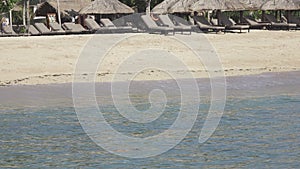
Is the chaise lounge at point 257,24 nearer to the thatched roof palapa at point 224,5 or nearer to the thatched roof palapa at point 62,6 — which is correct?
the thatched roof palapa at point 224,5

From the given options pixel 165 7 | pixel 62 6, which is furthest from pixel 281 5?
pixel 62 6

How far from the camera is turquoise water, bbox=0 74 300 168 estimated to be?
8.57 m

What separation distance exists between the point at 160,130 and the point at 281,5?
804 inches

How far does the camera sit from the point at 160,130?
34.9ft

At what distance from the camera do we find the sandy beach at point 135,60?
51.9 ft

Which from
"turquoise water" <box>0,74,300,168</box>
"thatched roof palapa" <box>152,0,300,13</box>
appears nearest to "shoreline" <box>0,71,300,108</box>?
"turquoise water" <box>0,74,300,168</box>

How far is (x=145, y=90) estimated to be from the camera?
14555 millimetres

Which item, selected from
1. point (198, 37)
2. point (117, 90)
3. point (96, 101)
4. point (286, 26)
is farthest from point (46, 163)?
point (286, 26)

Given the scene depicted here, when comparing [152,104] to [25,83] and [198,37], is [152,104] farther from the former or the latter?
[198,37]

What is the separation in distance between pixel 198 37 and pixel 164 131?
13258 mm

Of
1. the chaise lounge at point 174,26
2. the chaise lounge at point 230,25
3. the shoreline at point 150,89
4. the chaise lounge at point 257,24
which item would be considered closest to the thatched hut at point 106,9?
the chaise lounge at point 174,26

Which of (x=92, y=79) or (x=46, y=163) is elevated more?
(x=46, y=163)

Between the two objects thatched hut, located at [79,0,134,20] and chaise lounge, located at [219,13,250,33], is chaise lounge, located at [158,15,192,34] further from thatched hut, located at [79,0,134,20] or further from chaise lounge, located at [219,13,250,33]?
thatched hut, located at [79,0,134,20]

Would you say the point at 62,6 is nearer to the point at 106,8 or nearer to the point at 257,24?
the point at 106,8
